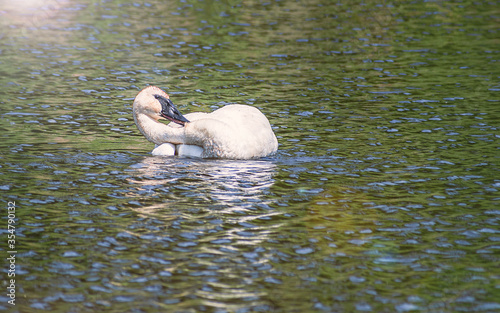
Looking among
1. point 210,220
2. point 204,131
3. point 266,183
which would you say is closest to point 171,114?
point 204,131

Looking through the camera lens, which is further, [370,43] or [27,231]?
[370,43]

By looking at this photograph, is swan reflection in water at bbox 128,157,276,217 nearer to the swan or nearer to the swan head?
the swan

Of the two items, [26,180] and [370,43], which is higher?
[370,43]

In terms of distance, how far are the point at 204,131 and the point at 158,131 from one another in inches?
38.4

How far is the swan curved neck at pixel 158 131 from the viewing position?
1431 centimetres

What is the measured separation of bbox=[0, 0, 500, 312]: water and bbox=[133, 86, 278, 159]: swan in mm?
278

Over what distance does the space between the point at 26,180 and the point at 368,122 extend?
313 inches

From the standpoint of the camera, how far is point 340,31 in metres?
30.1

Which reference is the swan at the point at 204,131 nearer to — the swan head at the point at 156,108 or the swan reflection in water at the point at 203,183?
the swan head at the point at 156,108

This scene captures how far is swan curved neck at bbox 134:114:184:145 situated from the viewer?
1431cm

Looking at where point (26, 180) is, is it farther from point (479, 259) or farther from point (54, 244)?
point (479, 259)

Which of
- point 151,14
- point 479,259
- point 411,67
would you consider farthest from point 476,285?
point 151,14

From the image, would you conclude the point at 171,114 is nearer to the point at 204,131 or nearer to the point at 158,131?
the point at 158,131

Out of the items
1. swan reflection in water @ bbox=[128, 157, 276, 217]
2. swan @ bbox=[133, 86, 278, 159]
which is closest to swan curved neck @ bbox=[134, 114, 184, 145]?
swan @ bbox=[133, 86, 278, 159]
